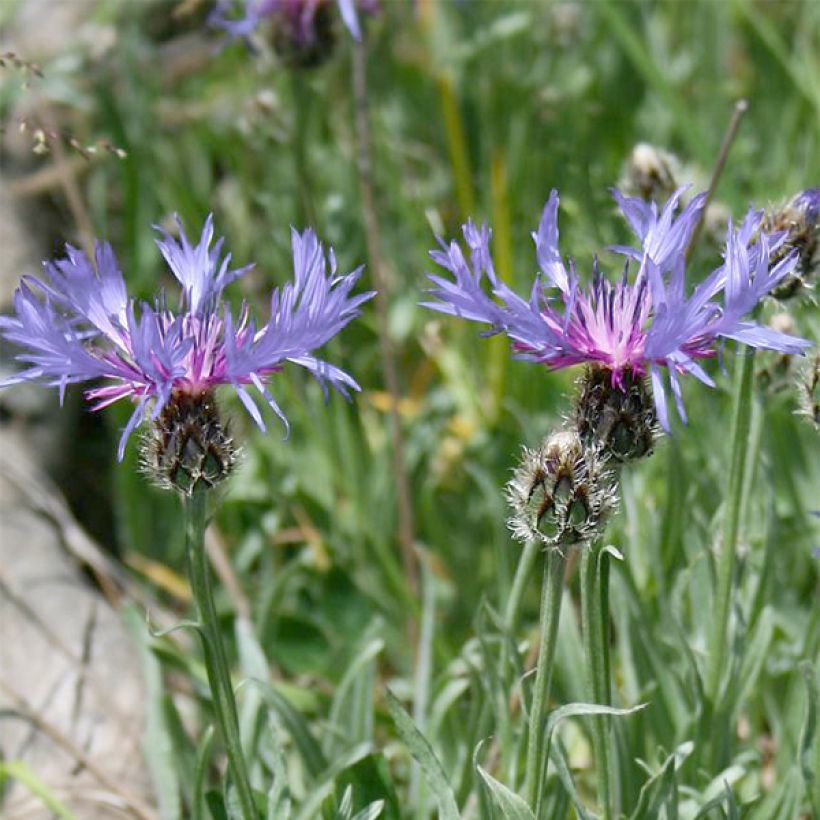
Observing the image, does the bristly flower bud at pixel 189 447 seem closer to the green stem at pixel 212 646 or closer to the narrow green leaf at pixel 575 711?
the green stem at pixel 212 646

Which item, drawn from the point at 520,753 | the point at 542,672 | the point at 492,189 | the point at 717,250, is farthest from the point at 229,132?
the point at 542,672

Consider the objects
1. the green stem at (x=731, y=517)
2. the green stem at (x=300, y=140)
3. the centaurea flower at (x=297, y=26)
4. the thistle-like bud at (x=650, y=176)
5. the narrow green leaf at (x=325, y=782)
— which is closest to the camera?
the green stem at (x=731, y=517)

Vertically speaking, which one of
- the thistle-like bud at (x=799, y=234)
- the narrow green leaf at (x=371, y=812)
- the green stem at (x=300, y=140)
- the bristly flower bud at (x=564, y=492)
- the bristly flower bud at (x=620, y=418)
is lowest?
the narrow green leaf at (x=371, y=812)

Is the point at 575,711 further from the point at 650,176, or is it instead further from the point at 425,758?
the point at 650,176

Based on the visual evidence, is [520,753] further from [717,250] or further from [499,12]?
[499,12]

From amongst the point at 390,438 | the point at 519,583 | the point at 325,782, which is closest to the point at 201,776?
the point at 325,782

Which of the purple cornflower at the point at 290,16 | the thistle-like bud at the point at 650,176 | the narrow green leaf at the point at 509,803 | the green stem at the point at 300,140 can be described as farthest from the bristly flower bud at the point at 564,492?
the purple cornflower at the point at 290,16
